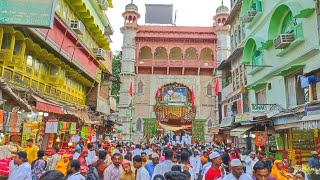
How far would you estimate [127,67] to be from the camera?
37.0 m

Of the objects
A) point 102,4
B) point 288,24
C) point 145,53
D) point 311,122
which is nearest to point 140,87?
point 145,53

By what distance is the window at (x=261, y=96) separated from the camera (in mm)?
16372

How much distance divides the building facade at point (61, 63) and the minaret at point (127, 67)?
386 inches

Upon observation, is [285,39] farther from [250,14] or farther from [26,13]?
[26,13]

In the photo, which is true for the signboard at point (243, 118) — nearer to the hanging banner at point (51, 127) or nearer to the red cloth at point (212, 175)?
the hanging banner at point (51, 127)

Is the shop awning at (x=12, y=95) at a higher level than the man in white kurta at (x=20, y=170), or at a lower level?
higher

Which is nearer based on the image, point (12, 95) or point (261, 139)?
point (12, 95)

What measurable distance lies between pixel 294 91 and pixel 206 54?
1093 inches

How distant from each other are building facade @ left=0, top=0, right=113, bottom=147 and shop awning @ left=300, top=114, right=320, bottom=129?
369 inches

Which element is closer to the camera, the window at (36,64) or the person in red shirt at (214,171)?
the person in red shirt at (214,171)

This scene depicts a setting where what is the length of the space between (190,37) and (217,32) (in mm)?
3715

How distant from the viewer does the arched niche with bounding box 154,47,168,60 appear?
3975 centimetres

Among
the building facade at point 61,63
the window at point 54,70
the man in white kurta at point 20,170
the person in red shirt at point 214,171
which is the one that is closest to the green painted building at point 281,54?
the person in red shirt at point 214,171

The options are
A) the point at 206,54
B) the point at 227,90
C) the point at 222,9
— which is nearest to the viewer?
the point at 227,90
